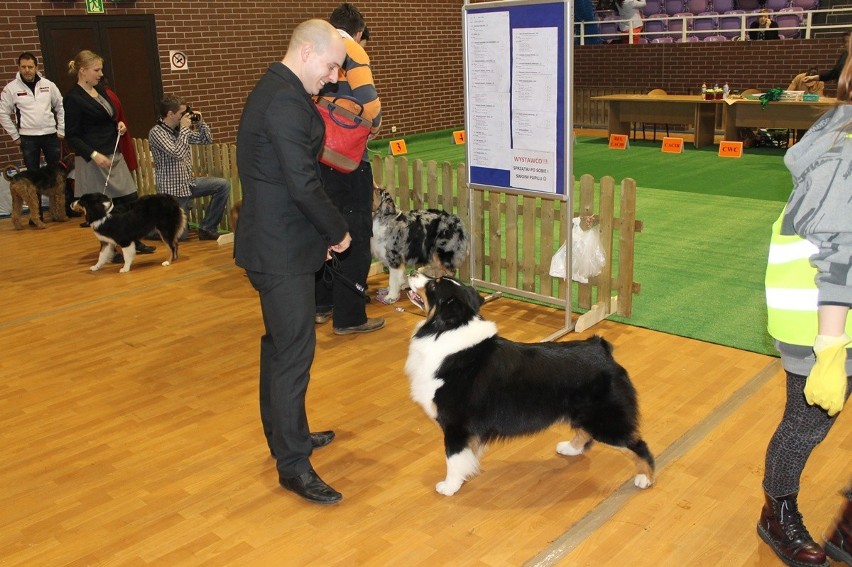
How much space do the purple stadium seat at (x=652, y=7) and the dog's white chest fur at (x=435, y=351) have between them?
16689mm

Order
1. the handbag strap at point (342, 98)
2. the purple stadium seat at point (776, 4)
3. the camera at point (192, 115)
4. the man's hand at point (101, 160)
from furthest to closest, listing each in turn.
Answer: the purple stadium seat at point (776, 4)
the camera at point (192, 115)
the man's hand at point (101, 160)
the handbag strap at point (342, 98)

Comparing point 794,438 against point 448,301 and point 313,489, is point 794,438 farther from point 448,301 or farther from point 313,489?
point 313,489

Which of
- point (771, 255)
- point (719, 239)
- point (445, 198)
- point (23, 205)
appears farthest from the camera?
point (23, 205)

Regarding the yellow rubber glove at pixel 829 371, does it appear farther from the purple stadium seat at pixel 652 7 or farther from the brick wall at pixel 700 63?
the purple stadium seat at pixel 652 7

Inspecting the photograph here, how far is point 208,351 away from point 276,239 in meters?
2.25

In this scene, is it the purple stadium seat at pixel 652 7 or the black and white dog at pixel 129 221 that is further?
Result: the purple stadium seat at pixel 652 7

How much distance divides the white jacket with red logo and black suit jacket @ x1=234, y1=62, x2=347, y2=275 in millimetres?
7062

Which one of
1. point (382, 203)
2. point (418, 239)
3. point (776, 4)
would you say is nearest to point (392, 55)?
point (776, 4)

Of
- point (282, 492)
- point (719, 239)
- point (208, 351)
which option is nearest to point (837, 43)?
point (719, 239)

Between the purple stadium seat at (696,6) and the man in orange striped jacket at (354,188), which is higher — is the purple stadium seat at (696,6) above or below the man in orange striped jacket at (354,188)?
above

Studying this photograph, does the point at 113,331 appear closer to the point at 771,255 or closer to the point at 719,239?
the point at 771,255

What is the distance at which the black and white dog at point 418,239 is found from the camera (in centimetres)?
552

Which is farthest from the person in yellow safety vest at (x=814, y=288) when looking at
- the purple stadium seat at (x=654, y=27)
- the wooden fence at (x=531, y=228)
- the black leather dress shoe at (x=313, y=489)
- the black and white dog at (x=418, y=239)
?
the purple stadium seat at (x=654, y=27)

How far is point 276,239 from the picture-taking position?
3008 millimetres
